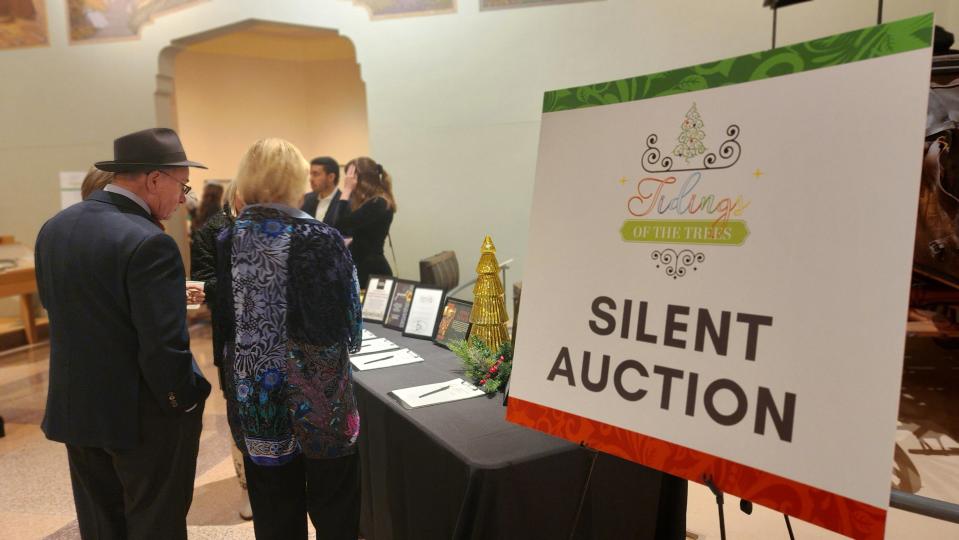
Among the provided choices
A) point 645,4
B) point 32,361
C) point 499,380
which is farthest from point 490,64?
point 32,361

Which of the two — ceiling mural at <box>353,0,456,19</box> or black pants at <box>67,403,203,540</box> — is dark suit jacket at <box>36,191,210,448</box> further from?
ceiling mural at <box>353,0,456,19</box>

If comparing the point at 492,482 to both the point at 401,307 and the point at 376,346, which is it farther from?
the point at 401,307

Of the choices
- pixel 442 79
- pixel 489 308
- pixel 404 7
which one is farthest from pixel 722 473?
pixel 404 7

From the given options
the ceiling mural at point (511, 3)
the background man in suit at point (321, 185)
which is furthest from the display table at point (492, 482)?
the ceiling mural at point (511, 3)

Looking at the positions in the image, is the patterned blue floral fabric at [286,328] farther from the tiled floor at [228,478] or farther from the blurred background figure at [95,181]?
the tiled floor at [228,478]

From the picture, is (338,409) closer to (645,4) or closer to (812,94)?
(812,94)

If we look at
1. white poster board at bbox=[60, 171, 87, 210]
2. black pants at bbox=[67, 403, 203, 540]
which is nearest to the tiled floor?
black pants at bbox=[67, 403, 203, 540]

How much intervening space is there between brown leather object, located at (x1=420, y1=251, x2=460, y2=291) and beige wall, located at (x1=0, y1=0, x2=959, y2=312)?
1679 millimetres

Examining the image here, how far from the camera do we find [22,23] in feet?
21.0

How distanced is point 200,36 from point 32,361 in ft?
12.3

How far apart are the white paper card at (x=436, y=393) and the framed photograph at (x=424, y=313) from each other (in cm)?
64

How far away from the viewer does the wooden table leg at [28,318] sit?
6.18 metres

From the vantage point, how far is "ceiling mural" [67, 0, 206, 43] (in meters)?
6.29

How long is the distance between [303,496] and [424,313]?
1108mm
